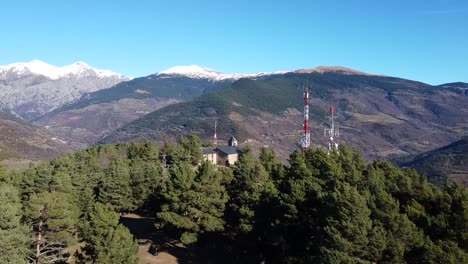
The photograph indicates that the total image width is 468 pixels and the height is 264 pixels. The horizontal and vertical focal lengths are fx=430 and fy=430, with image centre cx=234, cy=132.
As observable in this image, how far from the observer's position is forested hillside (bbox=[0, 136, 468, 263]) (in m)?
26.6

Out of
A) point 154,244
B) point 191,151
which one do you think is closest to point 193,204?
point 154,244

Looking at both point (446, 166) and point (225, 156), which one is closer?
point (225, 156)

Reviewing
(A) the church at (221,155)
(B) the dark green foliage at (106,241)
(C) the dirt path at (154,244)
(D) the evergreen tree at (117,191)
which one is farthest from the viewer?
(A) the church at (221,155)

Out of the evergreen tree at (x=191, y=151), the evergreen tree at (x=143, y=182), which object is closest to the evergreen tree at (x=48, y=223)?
the evergreen tree at (x=143, y=182)

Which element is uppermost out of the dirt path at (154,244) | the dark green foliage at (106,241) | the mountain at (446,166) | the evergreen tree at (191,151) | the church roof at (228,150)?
the evergreen tree at (191,151)

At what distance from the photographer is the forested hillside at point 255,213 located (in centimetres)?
2664

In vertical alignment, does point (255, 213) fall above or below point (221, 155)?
above

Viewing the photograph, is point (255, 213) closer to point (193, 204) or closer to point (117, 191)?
point (193, 204)

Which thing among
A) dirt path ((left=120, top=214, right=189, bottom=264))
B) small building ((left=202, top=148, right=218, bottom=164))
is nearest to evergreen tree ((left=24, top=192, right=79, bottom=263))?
dirt path ((left=120, top=214, right=189, bottom=264))

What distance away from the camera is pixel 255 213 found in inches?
1481

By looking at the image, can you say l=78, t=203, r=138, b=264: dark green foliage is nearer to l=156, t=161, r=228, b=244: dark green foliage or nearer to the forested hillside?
the forested hillside

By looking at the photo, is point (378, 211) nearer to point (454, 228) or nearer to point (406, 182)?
point (454, 228)

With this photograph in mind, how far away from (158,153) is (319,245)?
44408mm

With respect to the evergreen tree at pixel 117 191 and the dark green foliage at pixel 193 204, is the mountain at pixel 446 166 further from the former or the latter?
the evergreen tree at pixel 117 191
